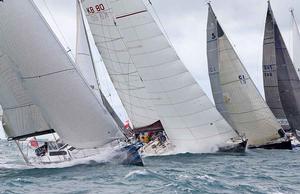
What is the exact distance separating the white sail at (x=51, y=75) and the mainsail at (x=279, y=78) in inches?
796

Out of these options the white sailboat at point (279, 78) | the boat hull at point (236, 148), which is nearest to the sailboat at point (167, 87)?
the boat hull at point (236, 148)

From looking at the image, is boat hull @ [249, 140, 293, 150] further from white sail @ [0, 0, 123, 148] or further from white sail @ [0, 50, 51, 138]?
white sail @ [0, 50, 51, 138]

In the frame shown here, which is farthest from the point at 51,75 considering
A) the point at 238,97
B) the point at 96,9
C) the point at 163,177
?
the point at 238,97

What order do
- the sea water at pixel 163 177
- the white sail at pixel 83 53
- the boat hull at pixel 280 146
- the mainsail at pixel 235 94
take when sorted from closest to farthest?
1. the sea water at pixel 163 177
2. the white sail at pixel 83 53
3. the mainsail at pixel 235 94
4. the boat hull at pixel 280 146

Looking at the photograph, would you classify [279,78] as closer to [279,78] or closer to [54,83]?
[279,78]

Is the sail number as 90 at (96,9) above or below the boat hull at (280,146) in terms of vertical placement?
above

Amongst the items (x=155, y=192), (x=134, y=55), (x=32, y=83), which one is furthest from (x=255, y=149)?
(x=155, y=192)

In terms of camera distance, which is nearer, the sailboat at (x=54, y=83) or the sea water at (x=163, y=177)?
the sea water at (x=163, y=177)

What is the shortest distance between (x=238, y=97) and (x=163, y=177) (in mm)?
16306

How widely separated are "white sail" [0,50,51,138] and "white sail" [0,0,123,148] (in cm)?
161

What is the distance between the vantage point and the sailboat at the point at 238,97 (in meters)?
33.1

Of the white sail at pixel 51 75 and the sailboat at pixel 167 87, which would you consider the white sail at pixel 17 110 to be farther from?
the sailboat at pixel 167 87

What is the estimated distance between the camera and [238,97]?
3372 centimetres

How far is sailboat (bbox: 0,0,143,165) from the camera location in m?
20.4
